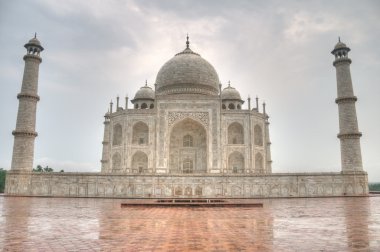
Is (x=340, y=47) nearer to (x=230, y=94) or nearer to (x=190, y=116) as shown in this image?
(x=230, y=94)

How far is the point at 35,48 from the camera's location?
22.9m

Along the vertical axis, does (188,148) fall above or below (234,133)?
below

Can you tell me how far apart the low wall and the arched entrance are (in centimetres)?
640

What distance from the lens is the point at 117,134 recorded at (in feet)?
89.8

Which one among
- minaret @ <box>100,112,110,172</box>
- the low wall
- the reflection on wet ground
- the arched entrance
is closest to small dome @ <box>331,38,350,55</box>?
the low wall

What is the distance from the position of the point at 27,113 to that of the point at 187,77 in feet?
46.1

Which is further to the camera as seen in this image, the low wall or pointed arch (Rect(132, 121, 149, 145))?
pointed arch (Rect(132, 121, 149, 145))

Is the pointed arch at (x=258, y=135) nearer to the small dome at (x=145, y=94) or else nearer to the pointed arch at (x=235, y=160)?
the pointed arch at (x=235, y=160)

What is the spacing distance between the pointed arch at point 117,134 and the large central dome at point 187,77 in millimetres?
5712

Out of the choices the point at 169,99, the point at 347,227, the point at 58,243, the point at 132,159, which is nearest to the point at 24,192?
the point at 132,159

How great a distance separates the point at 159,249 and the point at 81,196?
664 inches

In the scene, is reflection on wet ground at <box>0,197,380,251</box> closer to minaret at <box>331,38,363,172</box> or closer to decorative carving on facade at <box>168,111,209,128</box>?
minaret at <box>331,38,363,172</box>

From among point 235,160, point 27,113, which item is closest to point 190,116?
point 235,160

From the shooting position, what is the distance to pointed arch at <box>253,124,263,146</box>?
27312 millimetres
